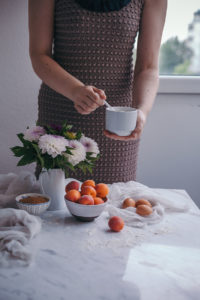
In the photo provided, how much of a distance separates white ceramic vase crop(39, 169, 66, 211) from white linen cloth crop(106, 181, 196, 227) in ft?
0.51

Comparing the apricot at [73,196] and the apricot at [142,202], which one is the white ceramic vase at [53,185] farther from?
the apricot at [142,202]

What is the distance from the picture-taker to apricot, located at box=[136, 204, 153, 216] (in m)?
1.04

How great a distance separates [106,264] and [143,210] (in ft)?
0.90

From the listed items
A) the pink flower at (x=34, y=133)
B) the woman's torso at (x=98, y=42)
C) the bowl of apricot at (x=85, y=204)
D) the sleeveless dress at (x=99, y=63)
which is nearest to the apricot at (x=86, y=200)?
the bowl of apricot at (x=85, y=204)

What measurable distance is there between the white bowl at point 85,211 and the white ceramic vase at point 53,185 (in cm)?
9

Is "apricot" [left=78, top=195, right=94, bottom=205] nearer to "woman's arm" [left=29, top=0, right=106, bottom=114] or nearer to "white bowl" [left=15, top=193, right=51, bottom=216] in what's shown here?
"white bowl" [left=15, top=193, right=51, bottom=216]

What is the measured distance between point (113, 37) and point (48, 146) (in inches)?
25.6

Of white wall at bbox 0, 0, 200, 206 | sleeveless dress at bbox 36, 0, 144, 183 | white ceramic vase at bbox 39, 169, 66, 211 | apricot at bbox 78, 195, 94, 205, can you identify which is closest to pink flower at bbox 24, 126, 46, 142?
white ceramic vase at bbox 39, 169, 66, 211

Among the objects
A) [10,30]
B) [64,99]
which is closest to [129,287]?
[64,99]

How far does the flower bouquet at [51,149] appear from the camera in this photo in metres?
1.00

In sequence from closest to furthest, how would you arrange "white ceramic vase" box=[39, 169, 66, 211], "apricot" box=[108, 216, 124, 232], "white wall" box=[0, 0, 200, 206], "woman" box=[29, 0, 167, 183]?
"apricot" box=[108, 216, 124, 232]
"white ceramic vase" box=[39, 169, 66, 211]
"woman" box=[29, 0, 167, 183]
"white wall" box=[0, 0, 200, 206]

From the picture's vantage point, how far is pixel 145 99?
54.9 inches

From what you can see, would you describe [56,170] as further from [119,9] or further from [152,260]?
[119,9]

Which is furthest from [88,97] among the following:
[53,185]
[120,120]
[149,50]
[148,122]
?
[148,122]
